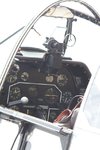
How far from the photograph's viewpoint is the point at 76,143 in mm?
3371

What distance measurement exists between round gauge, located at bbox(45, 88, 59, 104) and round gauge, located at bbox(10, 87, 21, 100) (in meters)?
0.31

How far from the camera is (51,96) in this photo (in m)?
5.65

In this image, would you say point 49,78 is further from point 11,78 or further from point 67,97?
point 11,78

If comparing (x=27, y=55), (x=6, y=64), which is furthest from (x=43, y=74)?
(x=6, y=64)

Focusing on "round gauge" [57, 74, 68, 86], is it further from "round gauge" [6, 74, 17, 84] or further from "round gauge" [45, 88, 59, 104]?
"round gauge" [6, 74, 17, 84]

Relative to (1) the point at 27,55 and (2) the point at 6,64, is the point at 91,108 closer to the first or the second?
(2) the point at 6,64

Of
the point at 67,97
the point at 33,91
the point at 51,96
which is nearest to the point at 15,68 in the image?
the point at 33,91

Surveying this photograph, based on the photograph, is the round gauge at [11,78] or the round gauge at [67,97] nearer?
the round gauge at [11,78]

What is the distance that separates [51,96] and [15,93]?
0.40 meters

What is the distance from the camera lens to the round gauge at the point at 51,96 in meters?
5.62

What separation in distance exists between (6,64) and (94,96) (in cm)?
110

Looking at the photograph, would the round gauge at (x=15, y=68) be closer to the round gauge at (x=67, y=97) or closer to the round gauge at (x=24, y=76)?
the round gauge at (x=24, y=76)

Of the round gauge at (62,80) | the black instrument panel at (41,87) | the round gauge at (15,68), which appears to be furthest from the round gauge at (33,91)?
the round gauge at (15,68)

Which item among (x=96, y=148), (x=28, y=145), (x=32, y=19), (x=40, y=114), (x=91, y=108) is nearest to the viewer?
(x=96, y=148)
